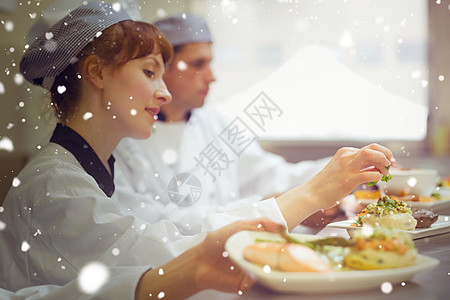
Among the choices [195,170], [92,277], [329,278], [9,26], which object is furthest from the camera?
[195,170]

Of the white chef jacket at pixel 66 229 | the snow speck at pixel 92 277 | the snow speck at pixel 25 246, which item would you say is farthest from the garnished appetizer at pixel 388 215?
the snow speck at pixel 25 246

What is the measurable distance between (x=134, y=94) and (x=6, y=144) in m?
0.17

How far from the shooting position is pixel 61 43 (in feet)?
1.84

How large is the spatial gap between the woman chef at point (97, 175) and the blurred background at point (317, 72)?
3 cm

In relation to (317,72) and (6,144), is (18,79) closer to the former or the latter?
(6,144)

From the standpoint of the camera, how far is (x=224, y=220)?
45 centimetres

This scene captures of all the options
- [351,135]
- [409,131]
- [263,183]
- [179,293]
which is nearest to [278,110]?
[351,135]

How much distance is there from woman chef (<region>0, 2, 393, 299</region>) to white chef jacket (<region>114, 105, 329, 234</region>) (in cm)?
9

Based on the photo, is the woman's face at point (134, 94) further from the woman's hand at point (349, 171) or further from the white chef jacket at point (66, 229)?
the woman's hand at point (349, 171)

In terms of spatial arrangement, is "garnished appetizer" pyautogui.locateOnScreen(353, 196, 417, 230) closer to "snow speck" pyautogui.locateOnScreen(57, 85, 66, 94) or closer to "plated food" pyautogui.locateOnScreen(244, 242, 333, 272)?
"plated food" pyautogui.locateOnScreen(244, 242, 333, 272)

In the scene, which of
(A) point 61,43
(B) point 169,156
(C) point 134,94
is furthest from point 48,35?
(B) point 169,156

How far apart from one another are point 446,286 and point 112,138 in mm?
429

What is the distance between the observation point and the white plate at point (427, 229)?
49 cm

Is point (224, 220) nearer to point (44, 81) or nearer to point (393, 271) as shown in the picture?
point (393, 271)
